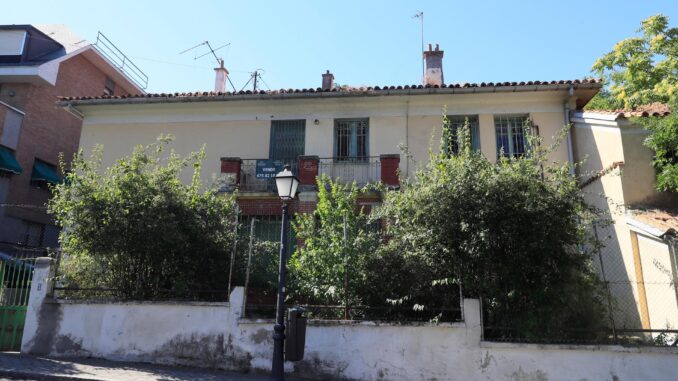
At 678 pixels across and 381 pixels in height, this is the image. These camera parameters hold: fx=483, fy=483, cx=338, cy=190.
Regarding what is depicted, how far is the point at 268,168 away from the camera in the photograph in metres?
12.6

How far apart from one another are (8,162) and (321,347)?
13.0 meters

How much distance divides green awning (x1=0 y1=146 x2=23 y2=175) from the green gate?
6166 mm

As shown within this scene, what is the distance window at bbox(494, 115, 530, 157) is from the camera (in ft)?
41.9

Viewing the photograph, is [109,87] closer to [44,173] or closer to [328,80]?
[44,173]

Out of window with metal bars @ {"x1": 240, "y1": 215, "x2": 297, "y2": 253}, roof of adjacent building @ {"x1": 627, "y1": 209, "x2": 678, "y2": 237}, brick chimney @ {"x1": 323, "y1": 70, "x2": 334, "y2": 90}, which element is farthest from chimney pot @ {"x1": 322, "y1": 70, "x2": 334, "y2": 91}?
roof of adjacent building @ {"x1": 627, "y1": 209, "x2": 678, "y2": 237}

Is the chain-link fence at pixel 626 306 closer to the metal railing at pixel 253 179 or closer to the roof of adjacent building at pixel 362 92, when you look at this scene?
the roof of adjacent building at pixel 362 92

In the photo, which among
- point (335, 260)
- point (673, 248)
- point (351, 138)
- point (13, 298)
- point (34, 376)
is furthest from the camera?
point (351, 138)

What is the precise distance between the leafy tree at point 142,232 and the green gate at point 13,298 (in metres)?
1.16

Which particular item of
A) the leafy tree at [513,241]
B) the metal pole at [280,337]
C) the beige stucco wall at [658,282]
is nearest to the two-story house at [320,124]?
the beige stucco wall at [658,282]

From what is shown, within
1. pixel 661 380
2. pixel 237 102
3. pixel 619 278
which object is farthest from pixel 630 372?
pixel 237 102

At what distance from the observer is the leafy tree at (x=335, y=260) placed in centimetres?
837

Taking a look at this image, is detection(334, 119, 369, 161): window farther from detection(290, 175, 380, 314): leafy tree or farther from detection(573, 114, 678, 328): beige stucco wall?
detection(573, 114, 678, 328): beige stucco wall

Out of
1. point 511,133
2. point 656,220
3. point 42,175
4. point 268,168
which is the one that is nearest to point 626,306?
point 656,220

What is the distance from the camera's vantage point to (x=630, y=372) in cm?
697
